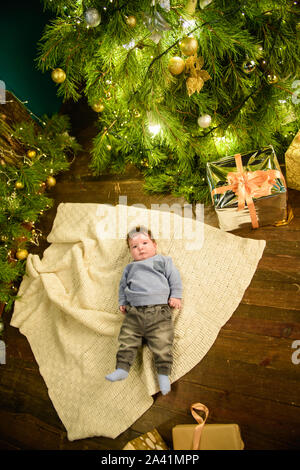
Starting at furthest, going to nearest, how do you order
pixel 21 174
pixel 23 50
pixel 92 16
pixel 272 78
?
pixel 23 50
pixel 21 174
pixel 272 78
pixel 92 16

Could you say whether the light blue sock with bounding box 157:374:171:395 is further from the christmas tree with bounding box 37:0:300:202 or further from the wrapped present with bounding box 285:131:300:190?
the wrapped present with bounding box 285:131:300:190

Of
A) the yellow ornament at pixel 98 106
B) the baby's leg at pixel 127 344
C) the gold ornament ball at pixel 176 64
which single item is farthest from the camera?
the yellow ornament at pixel 98 106

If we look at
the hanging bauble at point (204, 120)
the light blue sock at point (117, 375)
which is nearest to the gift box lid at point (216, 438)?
the light blue sock at point (117, 375)

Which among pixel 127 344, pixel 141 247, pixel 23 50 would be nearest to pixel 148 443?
pixel 127 344

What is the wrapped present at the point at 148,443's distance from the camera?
4.40 ft

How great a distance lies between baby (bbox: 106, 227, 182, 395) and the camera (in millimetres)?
1455

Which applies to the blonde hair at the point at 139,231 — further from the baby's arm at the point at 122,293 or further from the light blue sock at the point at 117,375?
the light blue sock at the point at 117,375

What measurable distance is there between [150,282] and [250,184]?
729 mm

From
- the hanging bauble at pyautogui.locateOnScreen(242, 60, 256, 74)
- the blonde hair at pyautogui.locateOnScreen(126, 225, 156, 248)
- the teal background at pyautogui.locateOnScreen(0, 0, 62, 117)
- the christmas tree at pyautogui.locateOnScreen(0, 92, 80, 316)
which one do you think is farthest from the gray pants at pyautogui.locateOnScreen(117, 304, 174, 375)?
the teal background at pyautogui.locateOnScreen(0, 0, 62, 117)

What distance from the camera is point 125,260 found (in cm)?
184

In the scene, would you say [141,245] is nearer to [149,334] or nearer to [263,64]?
[149,334]

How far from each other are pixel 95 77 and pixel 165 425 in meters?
1.69

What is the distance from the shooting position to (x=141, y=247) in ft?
5.47

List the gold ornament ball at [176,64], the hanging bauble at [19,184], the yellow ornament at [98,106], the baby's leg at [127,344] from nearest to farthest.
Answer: the gold ornament ball at [176,64]
the baby's leg at [127,344]
the yellow ornament at [98,106]
the hanging bauble at [19,184]
